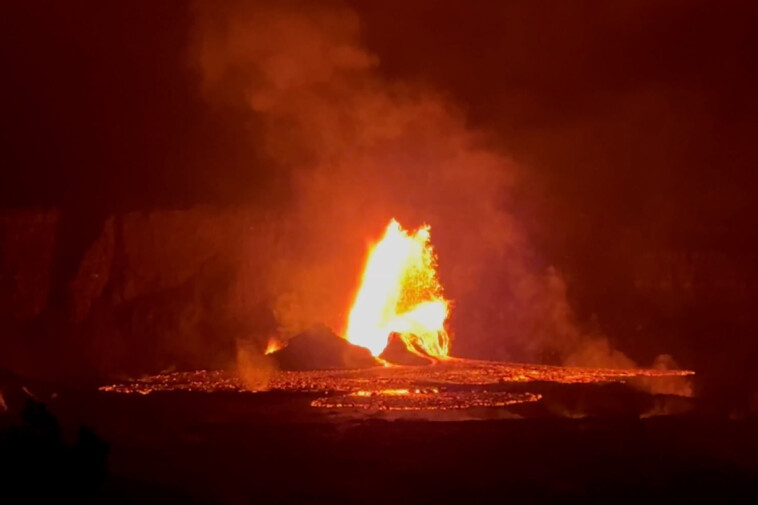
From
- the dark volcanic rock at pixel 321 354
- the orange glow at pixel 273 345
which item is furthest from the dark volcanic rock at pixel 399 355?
the orange glow at pixel 273 345

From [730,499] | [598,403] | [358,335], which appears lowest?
[730,499]

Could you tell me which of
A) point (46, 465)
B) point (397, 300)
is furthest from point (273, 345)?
point (46, 465)

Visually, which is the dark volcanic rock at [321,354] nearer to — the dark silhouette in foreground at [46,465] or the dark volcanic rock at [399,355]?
the dark volcanic rock at [399,355]

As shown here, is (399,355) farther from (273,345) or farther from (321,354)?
(273,345)

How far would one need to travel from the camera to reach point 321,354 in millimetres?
62438

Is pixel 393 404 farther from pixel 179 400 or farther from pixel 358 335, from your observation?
A: pixel 358 335

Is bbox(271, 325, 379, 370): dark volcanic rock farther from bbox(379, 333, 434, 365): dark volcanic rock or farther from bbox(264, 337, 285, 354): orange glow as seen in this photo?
bbox(264, 337, 285, 354): orange glow

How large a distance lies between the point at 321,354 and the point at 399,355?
19.2 feet

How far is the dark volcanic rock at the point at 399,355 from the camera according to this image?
64438 millimetres

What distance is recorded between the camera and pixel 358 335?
74.6 m

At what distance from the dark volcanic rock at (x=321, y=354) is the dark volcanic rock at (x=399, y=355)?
206 cm

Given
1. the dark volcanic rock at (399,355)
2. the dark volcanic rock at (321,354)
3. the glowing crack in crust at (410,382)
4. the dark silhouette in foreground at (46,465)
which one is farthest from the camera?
the dark volcanic rock at (399,355)

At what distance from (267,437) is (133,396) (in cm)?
1510

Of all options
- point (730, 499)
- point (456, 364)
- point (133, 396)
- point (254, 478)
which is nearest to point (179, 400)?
point (133, 396)
